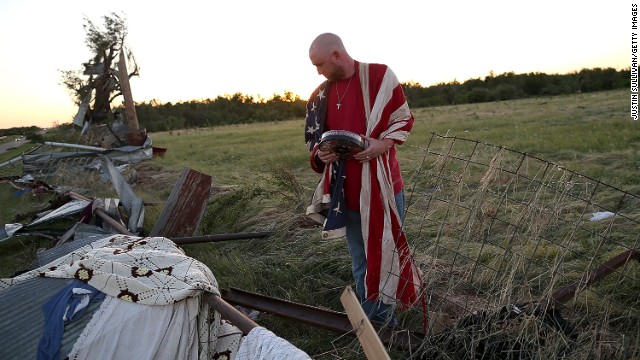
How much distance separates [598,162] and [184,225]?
6.04 m

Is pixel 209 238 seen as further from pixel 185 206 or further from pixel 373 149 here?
pixel 373 149

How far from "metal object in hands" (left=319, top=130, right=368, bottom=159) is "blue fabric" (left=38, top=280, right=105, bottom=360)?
1328mm

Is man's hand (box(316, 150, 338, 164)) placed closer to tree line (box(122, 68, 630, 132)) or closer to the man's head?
the man's head

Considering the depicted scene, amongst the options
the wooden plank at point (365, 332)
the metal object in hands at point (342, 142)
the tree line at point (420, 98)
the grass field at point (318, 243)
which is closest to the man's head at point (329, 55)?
the metal object in hands at point (342, 142)

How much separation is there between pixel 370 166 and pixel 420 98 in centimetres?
4145

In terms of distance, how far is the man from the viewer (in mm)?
2924

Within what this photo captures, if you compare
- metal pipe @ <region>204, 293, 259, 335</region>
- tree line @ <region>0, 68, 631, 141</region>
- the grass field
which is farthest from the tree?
tree line @ <region>0, 68, 631, 141</region>

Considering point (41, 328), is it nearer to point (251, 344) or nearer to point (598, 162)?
point (251, 344)

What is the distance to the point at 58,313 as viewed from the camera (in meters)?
2.35

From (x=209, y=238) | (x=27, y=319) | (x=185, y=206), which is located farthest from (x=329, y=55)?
(x=185, y=206)

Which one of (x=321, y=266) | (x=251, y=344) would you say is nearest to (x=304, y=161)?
(x=321, y=266)

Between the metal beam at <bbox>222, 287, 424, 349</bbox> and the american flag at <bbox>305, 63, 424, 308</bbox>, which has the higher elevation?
the american flag at <bbox>305, 63, 424, 308</bbox>

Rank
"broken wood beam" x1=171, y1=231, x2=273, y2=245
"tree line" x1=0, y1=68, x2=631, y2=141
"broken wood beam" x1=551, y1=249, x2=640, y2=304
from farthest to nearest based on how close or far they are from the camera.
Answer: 1. "tree line" x1=0, y1=68, x2=631, y2=141
2. "broken wood beam" x1=171, y1=231, x2=273, y2=245
3. "broken wood beam" x1=551, y1=249, x2=640, y2=304

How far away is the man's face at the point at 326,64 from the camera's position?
287 cm
